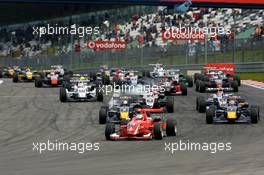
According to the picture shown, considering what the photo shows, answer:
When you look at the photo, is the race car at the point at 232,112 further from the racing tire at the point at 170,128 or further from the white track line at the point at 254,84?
the white track line at the point at 254,84

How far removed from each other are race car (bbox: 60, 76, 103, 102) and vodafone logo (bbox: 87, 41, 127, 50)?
2461cm

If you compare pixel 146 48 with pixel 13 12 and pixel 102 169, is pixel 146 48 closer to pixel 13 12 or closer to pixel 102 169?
pixel 13 12

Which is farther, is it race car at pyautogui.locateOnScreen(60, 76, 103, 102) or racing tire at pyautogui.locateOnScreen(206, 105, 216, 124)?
race car at pyautogui.locateOnScreen(60, 76, 103, 102)

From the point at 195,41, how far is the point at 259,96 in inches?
792

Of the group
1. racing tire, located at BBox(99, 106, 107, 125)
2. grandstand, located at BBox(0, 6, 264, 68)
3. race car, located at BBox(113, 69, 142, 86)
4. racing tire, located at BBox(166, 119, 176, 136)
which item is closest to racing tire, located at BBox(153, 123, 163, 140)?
racing tire, located at BBox(166, 119, 176, 136)

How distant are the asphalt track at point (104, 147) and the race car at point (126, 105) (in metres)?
0.39

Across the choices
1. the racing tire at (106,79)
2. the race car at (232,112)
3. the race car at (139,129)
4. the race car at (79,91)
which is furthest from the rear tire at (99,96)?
the race car at (139,129)

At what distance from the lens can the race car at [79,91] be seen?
2764 centimetres

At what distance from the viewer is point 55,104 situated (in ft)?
89.8

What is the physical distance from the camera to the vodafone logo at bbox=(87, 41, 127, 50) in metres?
52.6

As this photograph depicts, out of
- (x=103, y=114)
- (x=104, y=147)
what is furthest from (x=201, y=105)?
(x=104, y=147)

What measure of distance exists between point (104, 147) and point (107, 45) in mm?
38564

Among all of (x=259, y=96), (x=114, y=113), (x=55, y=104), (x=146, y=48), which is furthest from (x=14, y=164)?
(x=146, y=48)

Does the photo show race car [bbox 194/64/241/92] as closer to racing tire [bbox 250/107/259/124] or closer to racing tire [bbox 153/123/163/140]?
racing tire [bbox 250/107/259/124]
